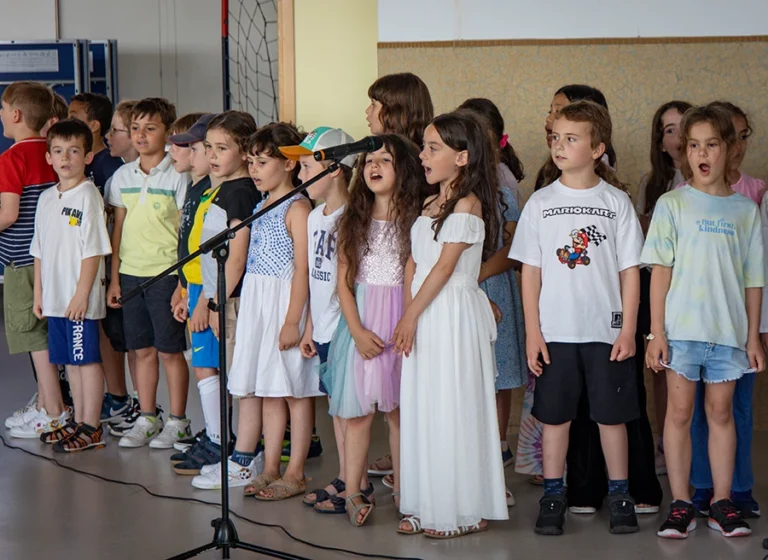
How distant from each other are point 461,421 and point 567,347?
0.39 meters

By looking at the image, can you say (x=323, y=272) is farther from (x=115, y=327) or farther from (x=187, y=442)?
(x=115, y=327)

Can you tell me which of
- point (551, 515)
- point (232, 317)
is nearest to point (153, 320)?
point (232, 317)

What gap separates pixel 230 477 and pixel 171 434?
603mm

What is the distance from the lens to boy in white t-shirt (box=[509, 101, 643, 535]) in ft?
9.27

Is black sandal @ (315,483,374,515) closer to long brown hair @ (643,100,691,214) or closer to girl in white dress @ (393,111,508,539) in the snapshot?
girl in white dress @ (393,111,508,539)

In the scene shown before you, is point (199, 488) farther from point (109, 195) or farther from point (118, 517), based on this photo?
point (109, 195)

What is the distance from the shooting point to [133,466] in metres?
3.62

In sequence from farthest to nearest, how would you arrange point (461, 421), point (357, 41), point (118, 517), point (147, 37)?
point (147, 37), point (357, 41), point (118, 517), point (461, 421)

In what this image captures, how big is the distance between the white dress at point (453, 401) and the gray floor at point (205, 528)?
0.42ft

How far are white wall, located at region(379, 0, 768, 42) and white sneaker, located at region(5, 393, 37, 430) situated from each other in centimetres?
212

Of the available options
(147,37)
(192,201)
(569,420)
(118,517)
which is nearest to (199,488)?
(118,517)

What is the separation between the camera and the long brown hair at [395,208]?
2918 mm

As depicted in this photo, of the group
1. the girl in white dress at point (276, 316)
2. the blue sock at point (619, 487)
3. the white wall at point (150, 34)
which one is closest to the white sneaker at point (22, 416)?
the girl in white dress at point (276, 316)

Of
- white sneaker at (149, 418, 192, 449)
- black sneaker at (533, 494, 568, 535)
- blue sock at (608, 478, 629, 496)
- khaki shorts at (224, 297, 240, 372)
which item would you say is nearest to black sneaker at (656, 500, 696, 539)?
blue sock at (608, 478, 629, 496)
